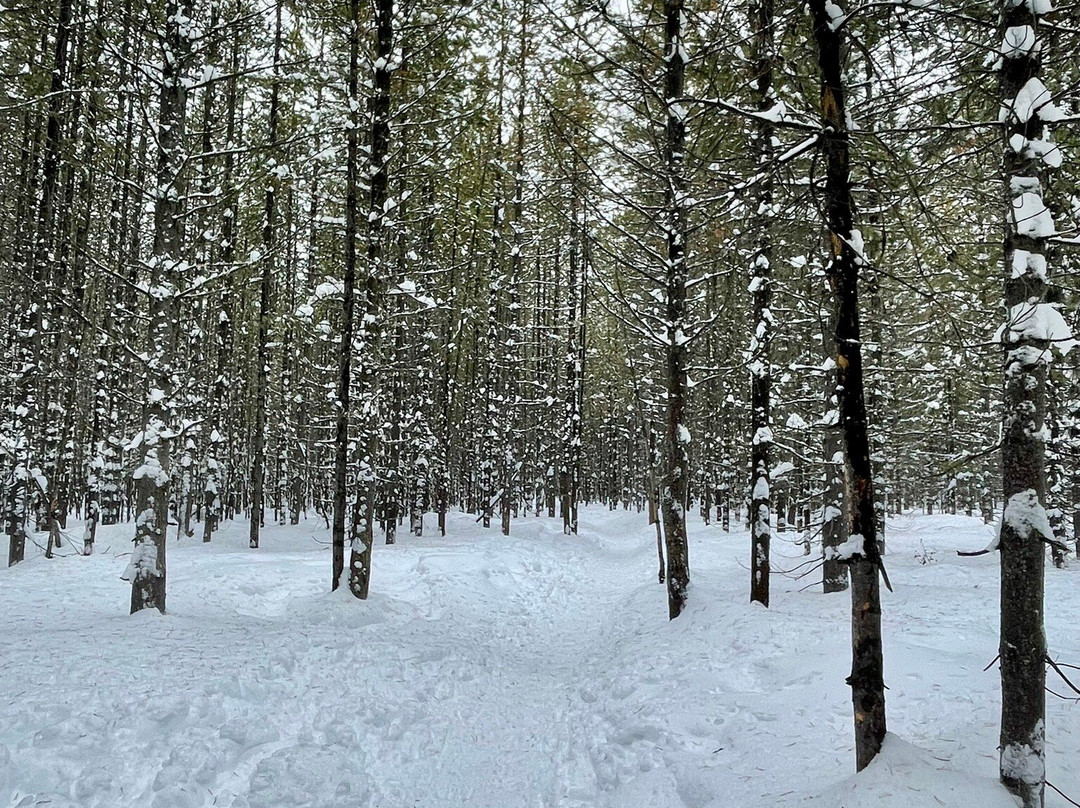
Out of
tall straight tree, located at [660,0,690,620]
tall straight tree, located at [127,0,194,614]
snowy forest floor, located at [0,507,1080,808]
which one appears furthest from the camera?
tall straight tree, located at [660,0,690,620]

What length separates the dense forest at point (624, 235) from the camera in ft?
13.7

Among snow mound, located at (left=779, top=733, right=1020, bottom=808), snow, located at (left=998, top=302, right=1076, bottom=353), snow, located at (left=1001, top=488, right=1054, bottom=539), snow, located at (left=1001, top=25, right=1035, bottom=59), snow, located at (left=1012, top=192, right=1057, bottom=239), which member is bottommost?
snow mound, located at (left=779, top=733, right=1020, bottom=808)

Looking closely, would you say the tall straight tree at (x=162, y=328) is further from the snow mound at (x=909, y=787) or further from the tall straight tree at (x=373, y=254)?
the snow mound at (x=909, y=787)

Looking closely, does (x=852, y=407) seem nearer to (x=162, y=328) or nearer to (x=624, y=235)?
(x=624, y=235)

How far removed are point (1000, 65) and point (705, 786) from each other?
18.8ft

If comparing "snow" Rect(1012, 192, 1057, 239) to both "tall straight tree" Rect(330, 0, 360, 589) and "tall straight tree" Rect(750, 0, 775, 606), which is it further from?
"tall straight tree" Rect(330, 0, 360, 589)

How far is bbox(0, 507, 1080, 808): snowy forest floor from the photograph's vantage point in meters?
4.41

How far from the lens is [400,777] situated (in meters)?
5.23

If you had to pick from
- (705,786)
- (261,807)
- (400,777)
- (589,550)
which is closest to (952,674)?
(705,786)

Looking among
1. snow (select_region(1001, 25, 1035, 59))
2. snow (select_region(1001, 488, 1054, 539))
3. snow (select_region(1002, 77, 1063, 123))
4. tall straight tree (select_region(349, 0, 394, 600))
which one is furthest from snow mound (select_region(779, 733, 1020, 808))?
tall straight tree (select_region(349, 0, 394, 600))

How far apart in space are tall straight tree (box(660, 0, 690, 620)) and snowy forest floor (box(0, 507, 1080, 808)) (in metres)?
0.85

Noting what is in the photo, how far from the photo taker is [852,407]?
14.1 ft

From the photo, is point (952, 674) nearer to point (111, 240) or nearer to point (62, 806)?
point (62, 806)

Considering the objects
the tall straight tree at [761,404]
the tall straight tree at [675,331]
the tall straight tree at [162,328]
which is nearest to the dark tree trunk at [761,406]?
the tall straight tree at [761,404]
